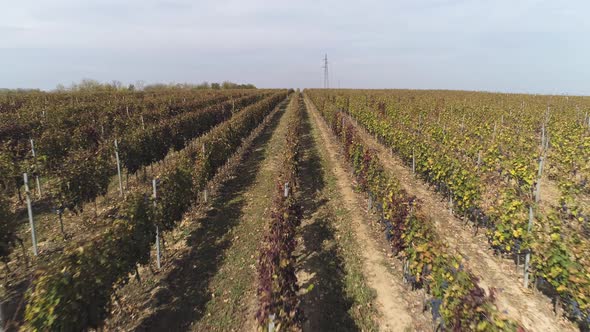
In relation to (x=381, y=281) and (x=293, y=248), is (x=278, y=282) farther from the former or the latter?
(x=381, y=281)

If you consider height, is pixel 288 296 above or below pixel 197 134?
below

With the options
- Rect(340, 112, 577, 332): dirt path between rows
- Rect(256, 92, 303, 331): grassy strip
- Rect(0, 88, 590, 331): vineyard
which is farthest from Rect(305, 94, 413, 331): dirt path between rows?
Rect(256, 92, 303, 331): grassy strip

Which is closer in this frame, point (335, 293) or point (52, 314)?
point (52, 314)

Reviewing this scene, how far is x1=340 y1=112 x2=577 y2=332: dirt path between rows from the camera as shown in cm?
493

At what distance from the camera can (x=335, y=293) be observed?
5672 millimetres

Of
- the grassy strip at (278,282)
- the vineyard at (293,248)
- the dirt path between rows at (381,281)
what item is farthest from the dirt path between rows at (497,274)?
the grassy strip at (278,282)

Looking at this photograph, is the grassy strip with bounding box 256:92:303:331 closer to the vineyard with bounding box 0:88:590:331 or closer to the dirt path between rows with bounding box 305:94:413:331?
the vineyard with bounding box 0:88:590:331

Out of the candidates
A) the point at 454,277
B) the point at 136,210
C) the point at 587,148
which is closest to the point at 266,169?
the point at 136,210

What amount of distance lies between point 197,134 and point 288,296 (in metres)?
15.1

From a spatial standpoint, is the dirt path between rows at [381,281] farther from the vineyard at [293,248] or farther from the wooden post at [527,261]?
the wooden post at [527,261]

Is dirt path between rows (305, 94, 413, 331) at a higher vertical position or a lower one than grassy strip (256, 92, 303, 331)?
lower

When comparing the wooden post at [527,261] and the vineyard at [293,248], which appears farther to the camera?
the wooden post at [527,261]

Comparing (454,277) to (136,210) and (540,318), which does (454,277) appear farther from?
(136,210)

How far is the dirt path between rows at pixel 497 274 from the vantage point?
4926 mm
